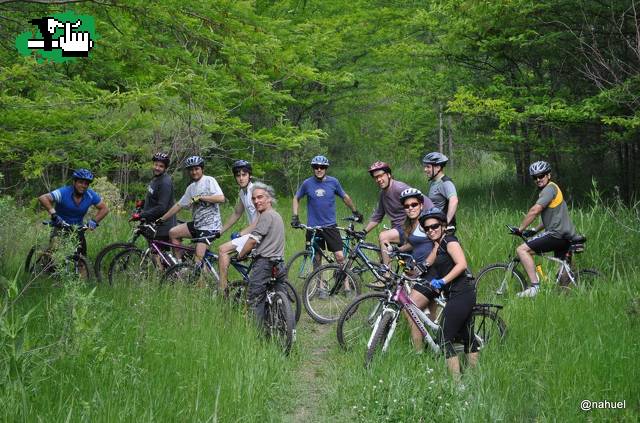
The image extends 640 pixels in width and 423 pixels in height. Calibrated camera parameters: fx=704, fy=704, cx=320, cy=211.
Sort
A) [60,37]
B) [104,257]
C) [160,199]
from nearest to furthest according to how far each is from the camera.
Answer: [60,37] → [160,199] → [104,257]

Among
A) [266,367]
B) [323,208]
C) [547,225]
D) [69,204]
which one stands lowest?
[266,367]

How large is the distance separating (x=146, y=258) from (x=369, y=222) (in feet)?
11.1

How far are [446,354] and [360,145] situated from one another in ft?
84.7

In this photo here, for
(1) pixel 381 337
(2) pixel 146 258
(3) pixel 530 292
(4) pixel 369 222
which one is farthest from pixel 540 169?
(2) pixel 146 258

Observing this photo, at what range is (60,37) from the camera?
886 centimetres

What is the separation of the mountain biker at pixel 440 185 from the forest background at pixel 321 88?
7.35 feet

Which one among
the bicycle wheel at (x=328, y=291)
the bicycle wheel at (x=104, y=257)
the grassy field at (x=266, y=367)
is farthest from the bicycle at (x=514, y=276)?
the bicycle wheel at (x=104, y=257)

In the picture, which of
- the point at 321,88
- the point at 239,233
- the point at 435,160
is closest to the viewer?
the point at 239,233

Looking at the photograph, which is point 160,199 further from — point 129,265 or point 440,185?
point 440,185

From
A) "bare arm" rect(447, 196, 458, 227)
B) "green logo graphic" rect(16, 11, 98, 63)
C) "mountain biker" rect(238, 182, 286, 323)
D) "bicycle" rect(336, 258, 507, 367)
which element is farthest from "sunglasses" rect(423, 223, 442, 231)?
"green logo graphic" rect(16, 11, 98, 63)

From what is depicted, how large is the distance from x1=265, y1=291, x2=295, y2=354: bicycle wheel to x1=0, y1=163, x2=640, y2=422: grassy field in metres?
0.20

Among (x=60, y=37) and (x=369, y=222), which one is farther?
(x=369, y=222)

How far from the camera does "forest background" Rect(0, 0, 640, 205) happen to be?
8.65m

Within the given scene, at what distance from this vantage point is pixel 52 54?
8664 millimetres
